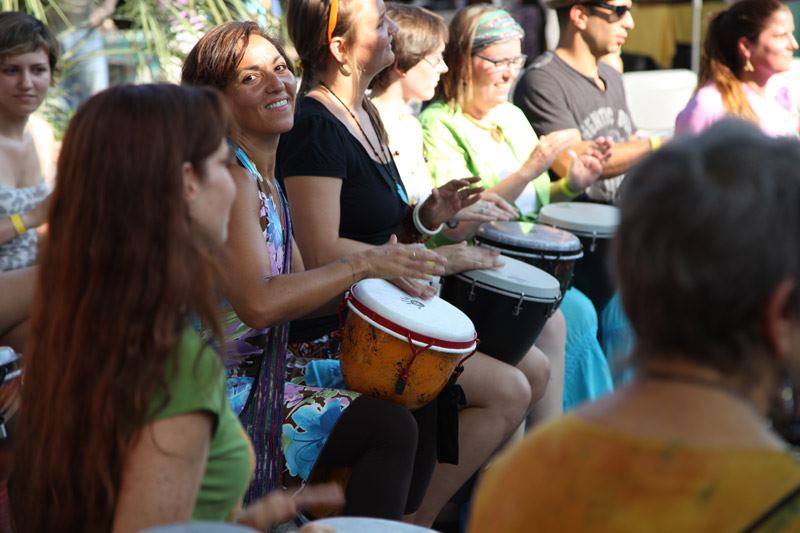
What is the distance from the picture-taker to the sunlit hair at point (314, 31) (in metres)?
3.22

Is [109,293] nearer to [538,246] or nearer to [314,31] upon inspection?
[314,31]

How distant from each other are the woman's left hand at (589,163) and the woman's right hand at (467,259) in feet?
3.71

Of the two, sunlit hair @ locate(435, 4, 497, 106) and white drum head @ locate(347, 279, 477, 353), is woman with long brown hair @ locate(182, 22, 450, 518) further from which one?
sunlit hair @ locate(435, 4, 497, 106)

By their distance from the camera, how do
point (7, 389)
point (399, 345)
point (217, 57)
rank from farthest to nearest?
point (217, 57) < point (399, 345) < point (7, 389)

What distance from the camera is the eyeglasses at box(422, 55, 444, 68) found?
13.5 feet

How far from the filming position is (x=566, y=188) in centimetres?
439

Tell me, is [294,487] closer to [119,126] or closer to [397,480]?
[397,480]

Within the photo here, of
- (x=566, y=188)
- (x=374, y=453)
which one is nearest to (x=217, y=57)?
(x=374, y=453)

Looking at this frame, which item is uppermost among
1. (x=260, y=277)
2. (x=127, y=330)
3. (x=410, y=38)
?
(x=127, y=330)

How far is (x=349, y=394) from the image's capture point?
2.71 metres

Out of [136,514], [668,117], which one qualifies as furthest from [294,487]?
[668,117]

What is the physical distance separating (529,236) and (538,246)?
0.34ft

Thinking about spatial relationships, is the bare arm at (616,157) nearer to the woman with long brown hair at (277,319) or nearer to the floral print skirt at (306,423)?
the woman with long brown hair at (277,319)

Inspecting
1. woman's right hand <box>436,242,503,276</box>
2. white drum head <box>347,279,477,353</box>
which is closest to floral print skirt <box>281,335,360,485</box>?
white drum head <box>347,279,477,353</box>
